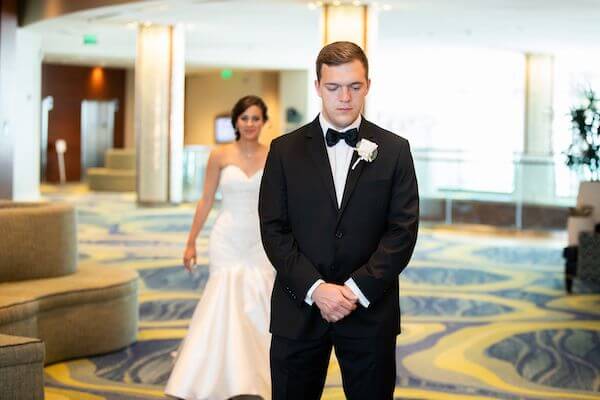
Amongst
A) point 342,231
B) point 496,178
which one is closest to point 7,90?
point 496,178

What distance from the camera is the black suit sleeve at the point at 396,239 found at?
10.4ft

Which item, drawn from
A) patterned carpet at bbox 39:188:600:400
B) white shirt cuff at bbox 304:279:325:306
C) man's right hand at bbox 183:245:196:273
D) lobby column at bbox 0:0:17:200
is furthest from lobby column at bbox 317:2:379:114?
white shirt cuff at bbox 304:279:325:306

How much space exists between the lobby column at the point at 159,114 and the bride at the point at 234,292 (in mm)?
13920

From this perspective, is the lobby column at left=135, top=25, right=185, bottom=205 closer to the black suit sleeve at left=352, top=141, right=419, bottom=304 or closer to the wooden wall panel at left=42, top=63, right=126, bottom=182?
the wooden wall panel at left=42, top=63, right=126, bottom=182

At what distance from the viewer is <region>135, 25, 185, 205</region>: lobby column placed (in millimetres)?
20016

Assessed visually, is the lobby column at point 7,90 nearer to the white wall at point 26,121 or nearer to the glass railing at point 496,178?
the white wall at point 26,121

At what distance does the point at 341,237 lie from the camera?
10.7ft

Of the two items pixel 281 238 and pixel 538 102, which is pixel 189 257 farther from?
pixel 538 102

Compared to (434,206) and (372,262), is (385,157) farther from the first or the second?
(434,206)

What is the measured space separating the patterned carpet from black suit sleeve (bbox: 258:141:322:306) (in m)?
2.55

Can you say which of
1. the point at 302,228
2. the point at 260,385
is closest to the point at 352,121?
the point at 302,228

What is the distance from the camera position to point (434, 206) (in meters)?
17.0

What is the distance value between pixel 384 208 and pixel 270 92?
96.1ft

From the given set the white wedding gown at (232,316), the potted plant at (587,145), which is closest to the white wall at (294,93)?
the potted plant at (587,145)
